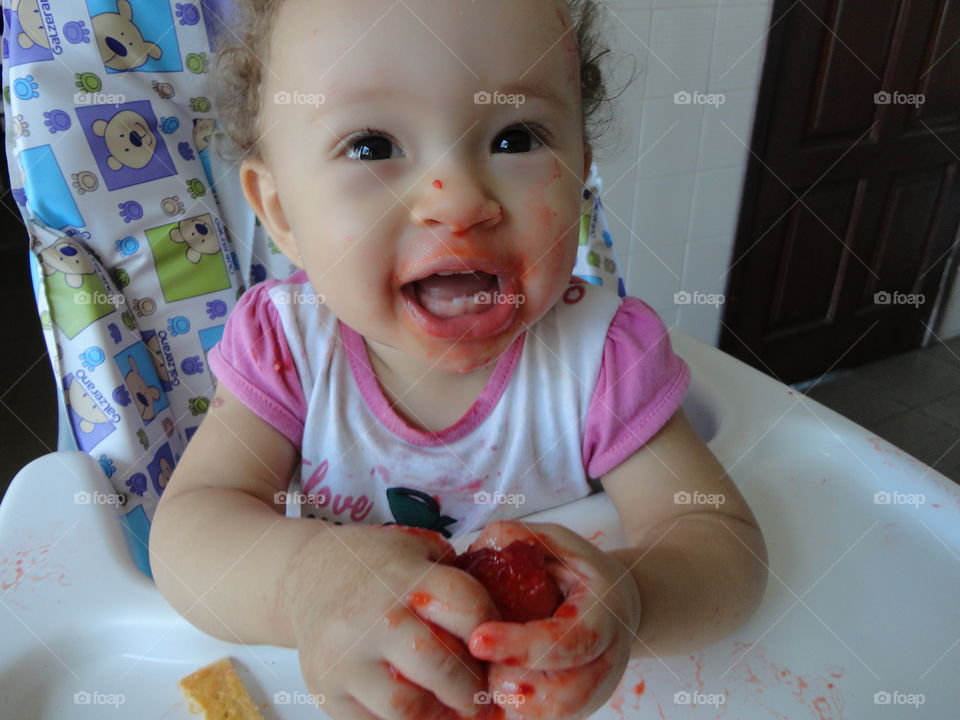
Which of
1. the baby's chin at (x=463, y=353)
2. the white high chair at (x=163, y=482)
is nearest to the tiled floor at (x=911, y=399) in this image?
the white high chair at (x=163, y=482)

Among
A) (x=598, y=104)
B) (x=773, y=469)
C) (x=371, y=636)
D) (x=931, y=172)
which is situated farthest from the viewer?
(x=931, y=172)

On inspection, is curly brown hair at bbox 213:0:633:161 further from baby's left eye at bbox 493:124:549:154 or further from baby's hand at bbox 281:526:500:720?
baby's hand at bbox 281:526:500:720

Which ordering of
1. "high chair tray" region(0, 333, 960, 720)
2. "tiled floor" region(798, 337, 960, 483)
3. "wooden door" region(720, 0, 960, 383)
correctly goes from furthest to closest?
"tiled floor" region(798, 337, 960, 483), "wooden door" region(720, 0, 960, 383), "high chair tray" region(0, 333, 960, 720)

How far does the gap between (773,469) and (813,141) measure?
5.10ft

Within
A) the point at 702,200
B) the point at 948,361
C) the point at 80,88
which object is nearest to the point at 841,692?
the point at 80,88

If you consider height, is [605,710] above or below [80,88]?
below

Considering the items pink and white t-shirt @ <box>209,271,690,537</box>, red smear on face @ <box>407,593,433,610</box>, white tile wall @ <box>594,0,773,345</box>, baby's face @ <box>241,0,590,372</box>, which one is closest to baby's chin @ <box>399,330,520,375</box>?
baby's face @ <box>241,0,590,372</box>

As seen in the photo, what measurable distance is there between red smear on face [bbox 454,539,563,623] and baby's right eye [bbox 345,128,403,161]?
0.30 m

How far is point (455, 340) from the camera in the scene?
0.56m

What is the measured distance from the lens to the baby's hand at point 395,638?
377mm

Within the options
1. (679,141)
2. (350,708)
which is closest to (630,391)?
(350,708)

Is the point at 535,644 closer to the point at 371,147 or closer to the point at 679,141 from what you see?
the point at 371,147

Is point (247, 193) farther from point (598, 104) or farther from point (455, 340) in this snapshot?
point (598, 104)

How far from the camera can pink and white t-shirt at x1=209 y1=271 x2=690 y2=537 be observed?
0.69 metres
